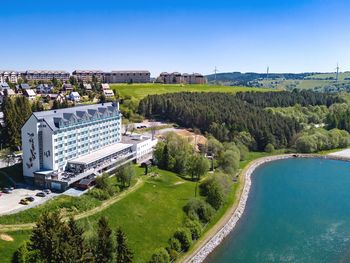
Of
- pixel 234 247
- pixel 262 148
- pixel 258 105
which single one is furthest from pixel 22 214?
pixel 258 105

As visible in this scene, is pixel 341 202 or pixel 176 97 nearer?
pixel 341 202

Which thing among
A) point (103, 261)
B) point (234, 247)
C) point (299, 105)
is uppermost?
point (299, 105)

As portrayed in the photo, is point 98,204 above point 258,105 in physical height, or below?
below

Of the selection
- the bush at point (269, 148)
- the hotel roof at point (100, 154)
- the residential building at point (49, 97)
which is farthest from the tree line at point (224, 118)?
the hotel roof at point (100, 154)

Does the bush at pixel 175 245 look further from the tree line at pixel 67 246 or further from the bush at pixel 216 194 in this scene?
the bush at pixel 216 194

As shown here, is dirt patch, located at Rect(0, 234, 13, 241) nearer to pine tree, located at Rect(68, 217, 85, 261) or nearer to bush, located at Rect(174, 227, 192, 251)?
pine tree, located at Rect(68, 217, 85, 261)

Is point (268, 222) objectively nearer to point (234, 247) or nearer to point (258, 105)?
point (234, 247)

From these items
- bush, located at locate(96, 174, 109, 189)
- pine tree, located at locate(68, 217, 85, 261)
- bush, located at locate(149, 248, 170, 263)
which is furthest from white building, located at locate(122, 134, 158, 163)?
pine tree, located at locate(68, 217, 85, 261)
